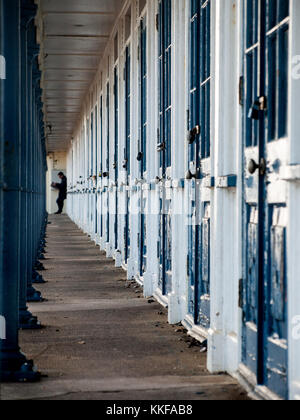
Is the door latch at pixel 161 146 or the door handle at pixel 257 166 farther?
the door latch at pixel 161 146

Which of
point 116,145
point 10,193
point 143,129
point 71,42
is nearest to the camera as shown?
point 10,193

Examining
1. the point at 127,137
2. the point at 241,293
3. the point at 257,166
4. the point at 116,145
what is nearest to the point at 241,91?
the point at 257,166

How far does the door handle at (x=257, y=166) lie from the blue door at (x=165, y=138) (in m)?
3.17

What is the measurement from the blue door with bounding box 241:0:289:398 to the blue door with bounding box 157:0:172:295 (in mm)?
2790

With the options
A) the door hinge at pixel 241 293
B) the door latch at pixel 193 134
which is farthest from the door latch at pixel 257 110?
the door latch at pixel 193 134

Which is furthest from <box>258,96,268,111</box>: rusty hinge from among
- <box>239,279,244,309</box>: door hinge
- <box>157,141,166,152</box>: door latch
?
<box>157,141,166,152</box>: door latch

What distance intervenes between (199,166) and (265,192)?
1831 millimetres

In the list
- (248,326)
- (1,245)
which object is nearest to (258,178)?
(248,326)

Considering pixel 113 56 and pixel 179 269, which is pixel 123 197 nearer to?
pixel 113 56

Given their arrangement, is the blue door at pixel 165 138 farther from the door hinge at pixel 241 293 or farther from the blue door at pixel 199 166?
the door hinge at pixel 241 293

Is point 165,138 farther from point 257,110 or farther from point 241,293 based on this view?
point 257,110

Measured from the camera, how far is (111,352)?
5160mm

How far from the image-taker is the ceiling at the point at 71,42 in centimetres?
1057

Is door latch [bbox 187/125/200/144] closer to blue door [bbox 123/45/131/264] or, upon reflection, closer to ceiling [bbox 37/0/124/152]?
ceiling [bbox 37/0/124/152]
